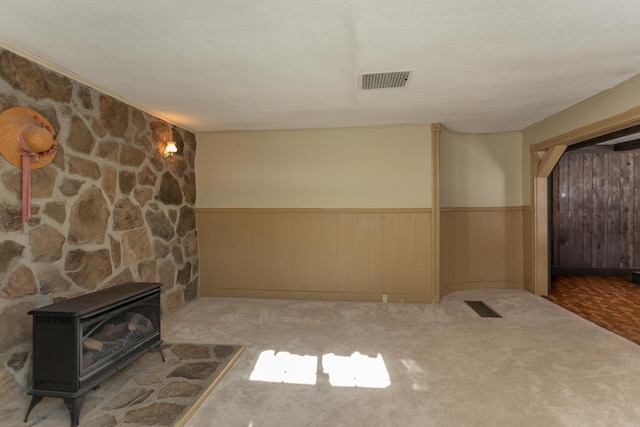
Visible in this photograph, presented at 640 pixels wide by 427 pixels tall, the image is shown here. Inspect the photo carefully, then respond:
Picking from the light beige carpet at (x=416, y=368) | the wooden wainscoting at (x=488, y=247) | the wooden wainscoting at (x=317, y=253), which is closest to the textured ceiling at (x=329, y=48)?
the wooden wainscoting at (x=317, y=253)

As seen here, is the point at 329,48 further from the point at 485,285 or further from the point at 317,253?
the point at 485,285

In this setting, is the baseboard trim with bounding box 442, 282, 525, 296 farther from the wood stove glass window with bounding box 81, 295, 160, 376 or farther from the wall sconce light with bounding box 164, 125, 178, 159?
the wall sconce light with bounding box 164, 125, 178, 159

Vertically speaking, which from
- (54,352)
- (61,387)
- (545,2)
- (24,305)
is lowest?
(61,387)

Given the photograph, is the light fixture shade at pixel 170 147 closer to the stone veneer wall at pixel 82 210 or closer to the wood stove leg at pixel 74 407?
the stone veneer wall at pixel 82 210

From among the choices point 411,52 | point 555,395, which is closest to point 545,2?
point 411,52

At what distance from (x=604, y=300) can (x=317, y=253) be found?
12.7ft

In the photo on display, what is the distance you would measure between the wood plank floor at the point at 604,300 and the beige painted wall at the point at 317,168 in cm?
224

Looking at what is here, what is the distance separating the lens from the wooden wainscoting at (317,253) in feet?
13.8

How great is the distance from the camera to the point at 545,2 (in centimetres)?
163

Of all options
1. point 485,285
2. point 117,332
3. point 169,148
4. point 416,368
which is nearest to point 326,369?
point 416,368

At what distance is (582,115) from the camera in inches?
134

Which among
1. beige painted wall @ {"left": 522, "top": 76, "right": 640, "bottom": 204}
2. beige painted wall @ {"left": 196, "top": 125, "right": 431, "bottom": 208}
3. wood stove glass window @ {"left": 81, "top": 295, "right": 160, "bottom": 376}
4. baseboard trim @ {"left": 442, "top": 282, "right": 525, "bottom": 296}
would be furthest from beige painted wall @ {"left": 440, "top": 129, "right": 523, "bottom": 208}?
wood stove glass window @ {"left": 81, "top": 295, "right": 160, "bottom": 376}

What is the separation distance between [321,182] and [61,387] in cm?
329

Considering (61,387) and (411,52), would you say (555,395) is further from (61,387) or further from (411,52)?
(61,387)
